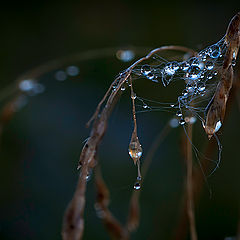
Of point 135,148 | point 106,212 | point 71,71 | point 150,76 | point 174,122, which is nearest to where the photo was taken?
point 135,148

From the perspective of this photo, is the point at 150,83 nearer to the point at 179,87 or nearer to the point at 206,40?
the point at 179,87

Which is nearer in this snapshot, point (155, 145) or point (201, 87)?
point (201, 87)

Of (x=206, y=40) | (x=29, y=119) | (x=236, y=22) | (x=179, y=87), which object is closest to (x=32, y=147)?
(x=29, y=119)

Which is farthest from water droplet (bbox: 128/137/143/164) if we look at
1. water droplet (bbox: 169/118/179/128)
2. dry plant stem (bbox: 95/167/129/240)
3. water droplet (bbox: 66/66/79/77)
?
water droplet (bbox: 66/66/79/77)

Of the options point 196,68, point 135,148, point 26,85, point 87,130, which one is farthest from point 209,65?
point 87,130

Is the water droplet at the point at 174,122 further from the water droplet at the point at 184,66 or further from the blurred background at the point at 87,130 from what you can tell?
the blurred background at the point at 87,130

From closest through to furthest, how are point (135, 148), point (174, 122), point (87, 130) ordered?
point (135, 148) < point (174, 122) < point (87, 130)

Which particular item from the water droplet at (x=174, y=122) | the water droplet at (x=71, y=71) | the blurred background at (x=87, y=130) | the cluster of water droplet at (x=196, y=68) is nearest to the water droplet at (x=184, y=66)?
the cluster of water droplet at (x=196, y=68)

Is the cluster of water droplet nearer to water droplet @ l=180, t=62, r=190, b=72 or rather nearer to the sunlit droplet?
water droplet @ l=180, t=62, r=190, b=72

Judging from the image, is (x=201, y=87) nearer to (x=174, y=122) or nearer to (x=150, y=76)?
(x=150, y=76)
